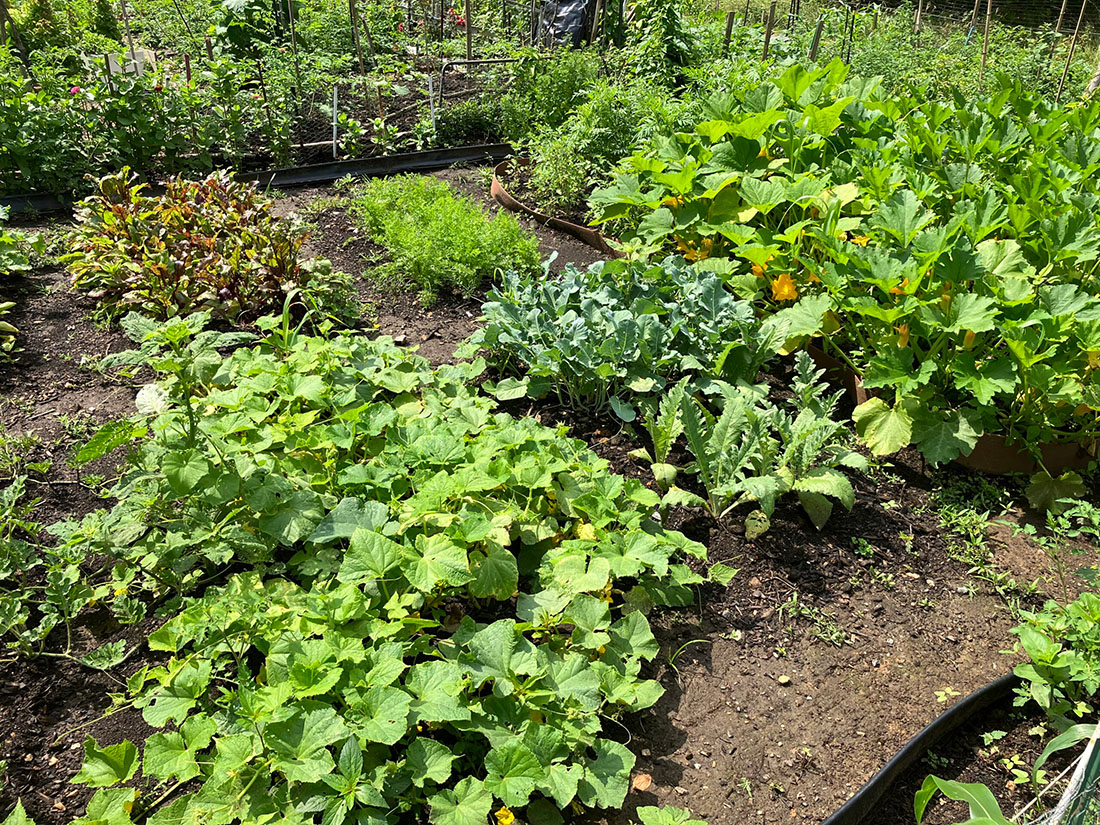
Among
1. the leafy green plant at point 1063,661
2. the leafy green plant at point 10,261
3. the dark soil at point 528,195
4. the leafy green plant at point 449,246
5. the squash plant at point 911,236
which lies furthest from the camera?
the dark soil at point 528,195

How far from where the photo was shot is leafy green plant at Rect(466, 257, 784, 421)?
138 inches

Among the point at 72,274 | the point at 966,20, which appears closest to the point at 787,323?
the point at 72,274

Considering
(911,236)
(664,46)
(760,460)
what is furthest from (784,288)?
(664,46)

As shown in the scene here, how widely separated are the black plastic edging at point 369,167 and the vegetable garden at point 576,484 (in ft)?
2.74

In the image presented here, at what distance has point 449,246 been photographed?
4602 millimetres

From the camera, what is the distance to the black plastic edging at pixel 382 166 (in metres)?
6.28

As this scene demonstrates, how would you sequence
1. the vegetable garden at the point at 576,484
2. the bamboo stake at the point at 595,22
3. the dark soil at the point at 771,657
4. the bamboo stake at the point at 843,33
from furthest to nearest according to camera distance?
1. the bamboo stake at the point at 843,33
2. the bamboo stake at the point at 595,22
3. the dark soil at the point at 771,657
4. the vegetable garden at the point at 576,484

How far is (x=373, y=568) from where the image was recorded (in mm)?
2332

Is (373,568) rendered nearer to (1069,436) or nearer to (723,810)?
(723,810)

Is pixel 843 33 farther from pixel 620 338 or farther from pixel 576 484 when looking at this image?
pixel 576 484

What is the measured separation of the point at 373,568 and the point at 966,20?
609 inches

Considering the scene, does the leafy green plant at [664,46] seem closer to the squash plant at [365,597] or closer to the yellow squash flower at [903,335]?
the yellow squash flower at [903,335]

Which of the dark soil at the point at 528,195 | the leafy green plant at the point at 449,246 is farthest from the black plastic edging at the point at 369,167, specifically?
the leafy green plant at the point at 449,246

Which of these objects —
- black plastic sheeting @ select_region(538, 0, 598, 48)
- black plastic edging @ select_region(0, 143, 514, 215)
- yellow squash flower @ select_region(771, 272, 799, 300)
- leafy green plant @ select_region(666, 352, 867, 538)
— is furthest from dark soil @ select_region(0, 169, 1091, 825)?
black plastic sheeting @ select_region(538, 0, 598, 48)
